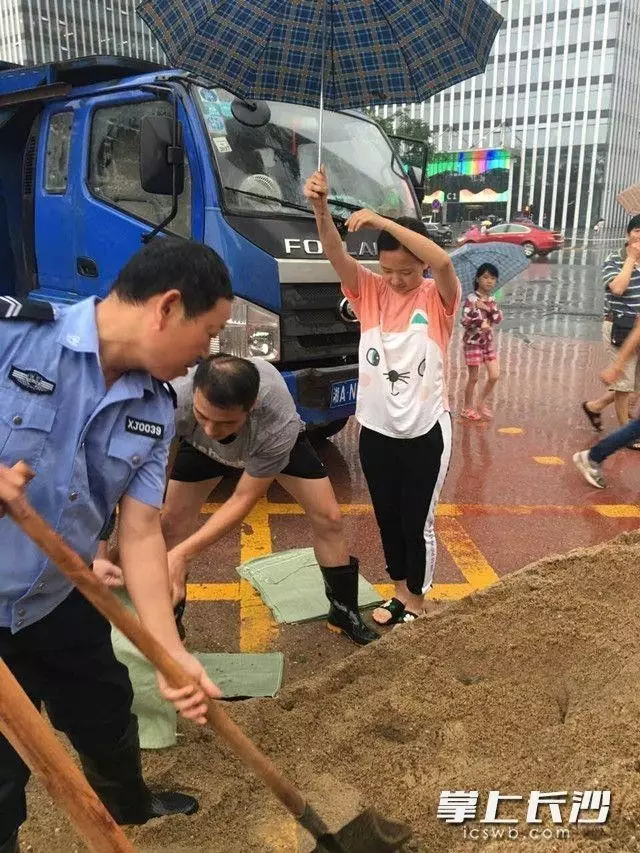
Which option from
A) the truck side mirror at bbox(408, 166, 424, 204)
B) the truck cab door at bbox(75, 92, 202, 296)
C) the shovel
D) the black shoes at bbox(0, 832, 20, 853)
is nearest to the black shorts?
the shovel

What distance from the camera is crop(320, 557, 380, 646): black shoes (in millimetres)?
3098

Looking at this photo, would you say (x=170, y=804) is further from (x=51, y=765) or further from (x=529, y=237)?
(x=529, y=237)

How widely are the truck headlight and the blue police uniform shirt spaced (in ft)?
8.71

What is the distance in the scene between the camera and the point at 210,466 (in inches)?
114

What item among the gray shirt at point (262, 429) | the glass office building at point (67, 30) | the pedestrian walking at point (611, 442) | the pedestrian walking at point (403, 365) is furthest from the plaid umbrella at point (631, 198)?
the glass office building at point (67, 30)

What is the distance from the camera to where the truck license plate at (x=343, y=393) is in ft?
14.9

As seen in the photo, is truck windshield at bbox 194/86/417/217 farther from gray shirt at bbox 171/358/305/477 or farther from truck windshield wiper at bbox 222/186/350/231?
gray shirt at bbox 171/358/305/477

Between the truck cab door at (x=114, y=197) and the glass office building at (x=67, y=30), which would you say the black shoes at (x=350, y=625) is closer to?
the truck cab door at (x=114, y=197)

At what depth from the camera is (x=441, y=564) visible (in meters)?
3.82

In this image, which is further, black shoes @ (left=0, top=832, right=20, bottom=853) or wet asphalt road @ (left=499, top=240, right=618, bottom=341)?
wet asphalt road @ (left=499, top=240, right=618, bottom=341)

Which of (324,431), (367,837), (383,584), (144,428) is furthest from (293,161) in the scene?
→ (367,837)

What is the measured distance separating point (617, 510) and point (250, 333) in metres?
2.59

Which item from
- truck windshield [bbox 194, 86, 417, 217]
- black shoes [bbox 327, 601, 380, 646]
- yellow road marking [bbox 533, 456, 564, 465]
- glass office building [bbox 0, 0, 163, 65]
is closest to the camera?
black shoes [bbox 327, 601, 380, 646]

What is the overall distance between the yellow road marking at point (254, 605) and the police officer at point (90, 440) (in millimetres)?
1382
